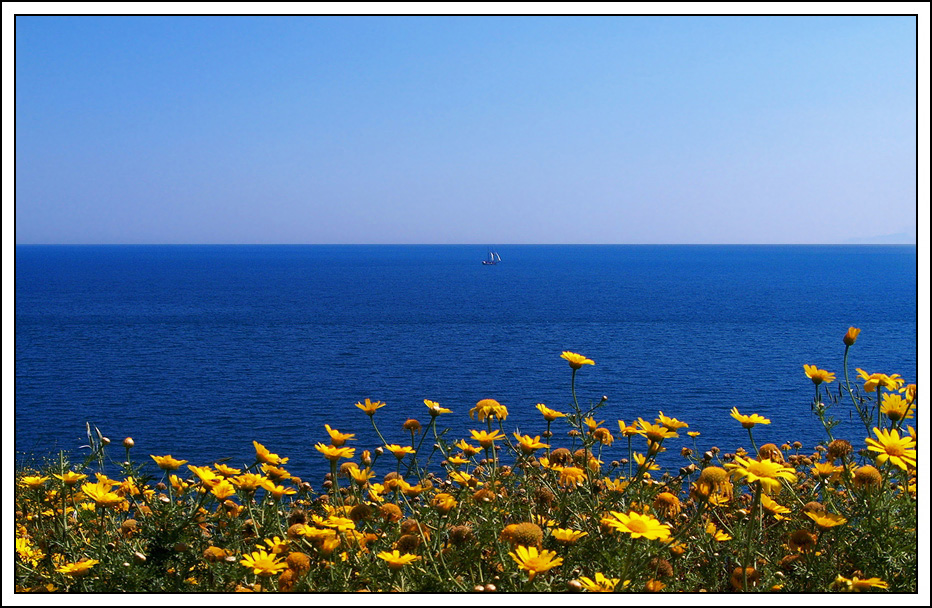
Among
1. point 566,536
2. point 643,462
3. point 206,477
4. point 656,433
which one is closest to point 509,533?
point 566,536

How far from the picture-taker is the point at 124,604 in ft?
8.32

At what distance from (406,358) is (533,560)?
5468 cm

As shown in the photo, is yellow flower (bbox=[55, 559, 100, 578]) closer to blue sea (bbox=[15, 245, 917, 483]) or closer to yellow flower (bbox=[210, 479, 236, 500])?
yellow flower (bbox=[210, 479, 236, 500])

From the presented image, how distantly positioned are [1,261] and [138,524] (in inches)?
58.2

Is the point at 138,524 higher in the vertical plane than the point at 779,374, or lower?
higher

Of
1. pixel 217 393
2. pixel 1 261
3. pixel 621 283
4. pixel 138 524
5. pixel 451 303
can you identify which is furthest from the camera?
pixel 621 283

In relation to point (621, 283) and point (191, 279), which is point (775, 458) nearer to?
point (621, 283)

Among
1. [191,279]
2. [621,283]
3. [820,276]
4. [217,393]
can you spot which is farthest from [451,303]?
[820,276]

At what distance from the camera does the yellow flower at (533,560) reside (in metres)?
2.51

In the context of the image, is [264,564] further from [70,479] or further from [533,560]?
[70,479]

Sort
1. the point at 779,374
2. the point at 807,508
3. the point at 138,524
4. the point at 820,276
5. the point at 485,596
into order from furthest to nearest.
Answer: the point at 820,276, the point at 779,374, the point at 138,524, the point at 807,508, the point at 485,596

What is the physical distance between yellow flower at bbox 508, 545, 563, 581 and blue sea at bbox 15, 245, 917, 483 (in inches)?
208

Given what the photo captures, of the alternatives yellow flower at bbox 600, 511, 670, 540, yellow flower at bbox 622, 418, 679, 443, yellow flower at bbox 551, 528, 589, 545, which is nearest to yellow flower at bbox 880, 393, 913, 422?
yellow flower at bbox 622, 418, 679, 443

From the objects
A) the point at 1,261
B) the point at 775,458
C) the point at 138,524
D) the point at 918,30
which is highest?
the point at 918,30
